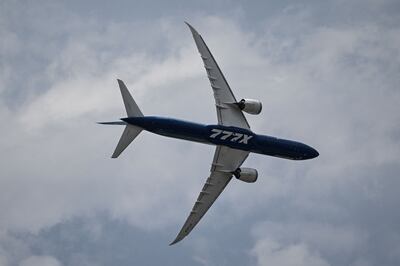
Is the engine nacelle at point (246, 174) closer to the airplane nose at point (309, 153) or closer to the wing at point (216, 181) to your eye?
the wing at point (216, 181)

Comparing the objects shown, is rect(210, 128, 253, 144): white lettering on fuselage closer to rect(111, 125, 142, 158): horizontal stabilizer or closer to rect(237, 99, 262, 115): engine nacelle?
rect(237, 99, 262, 115): engine nacelle

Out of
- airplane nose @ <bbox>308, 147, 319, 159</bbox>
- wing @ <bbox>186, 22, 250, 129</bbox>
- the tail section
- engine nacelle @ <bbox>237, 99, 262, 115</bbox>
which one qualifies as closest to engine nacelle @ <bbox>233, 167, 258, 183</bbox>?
wing @ <bbox>186, 22, 250, 129</bbox>

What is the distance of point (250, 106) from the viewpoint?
246 feet

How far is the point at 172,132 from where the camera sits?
72125 millimetres

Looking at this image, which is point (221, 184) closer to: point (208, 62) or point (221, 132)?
point (221, 132)

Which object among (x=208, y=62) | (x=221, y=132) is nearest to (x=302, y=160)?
(x=221, y=132)

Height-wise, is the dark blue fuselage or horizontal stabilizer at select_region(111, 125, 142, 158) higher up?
the dark blue fuselage

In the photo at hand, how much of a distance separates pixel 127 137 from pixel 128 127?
3.07 ft

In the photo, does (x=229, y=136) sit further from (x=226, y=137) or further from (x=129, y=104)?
(x=129, y=104)

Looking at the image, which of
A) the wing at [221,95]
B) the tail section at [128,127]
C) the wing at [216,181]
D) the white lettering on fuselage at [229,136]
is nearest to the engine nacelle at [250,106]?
the wing at [221,95]

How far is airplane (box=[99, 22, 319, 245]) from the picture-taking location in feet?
234

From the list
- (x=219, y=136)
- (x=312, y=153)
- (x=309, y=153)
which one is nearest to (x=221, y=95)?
(x=219, y=136)

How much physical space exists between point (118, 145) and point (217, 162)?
12141 mm

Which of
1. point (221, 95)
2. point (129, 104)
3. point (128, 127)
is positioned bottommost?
point (128, 127)
